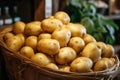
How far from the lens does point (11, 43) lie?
1181 millimetres

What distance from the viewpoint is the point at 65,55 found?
1.09 meters

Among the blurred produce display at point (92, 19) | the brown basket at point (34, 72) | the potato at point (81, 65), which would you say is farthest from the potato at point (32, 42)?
the blurred produce display at point (92, 19)

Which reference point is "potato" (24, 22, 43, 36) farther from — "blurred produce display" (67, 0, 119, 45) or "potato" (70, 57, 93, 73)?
"blurred produce display" (67, 0, 119, 45)

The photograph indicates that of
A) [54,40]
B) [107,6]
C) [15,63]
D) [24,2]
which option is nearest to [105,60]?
[54,40]

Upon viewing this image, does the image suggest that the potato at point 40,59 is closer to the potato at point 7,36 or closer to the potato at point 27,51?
the potato at point 27,51

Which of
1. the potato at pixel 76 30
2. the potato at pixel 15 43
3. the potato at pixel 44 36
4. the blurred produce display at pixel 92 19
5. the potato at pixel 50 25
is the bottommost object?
the blurred produce display at pixel 92 19

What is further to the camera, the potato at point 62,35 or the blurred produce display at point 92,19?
the blurred produce display at point 92,19

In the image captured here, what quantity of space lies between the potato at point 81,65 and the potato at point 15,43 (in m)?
0.28

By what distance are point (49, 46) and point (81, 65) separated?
16 centimetres

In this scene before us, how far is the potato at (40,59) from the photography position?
3.52 feet

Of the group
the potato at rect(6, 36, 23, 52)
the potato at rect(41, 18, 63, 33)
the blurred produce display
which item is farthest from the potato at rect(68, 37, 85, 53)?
the blurred produce display

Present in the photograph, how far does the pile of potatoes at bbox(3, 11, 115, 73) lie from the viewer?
1.08 meters

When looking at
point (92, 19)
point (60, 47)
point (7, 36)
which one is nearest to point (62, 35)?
point (60, 47)

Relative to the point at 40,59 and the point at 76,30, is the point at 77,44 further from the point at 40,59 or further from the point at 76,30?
the point at 40,59
